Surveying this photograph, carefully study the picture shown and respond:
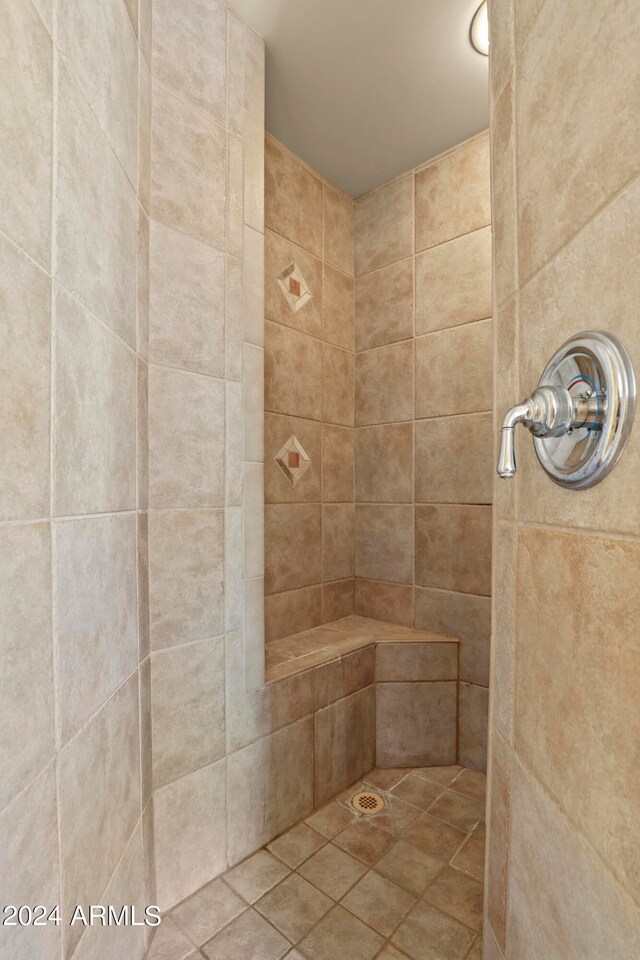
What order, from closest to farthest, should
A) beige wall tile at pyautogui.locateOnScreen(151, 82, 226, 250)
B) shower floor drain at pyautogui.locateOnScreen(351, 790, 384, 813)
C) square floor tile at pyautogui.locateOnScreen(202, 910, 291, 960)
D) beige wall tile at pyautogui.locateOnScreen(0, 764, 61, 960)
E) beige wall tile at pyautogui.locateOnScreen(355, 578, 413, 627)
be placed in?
1. beige wall tile at pyautogui.locateOnScreen(0, 764, 61, 960)
2. square floor tile at pyautogui.locateOnScreen(202, 910, 291, 960)
3. beige wall tile at pyautogui.locateOnScreen(151, 82, 226, 250)
4. shower floor drain at pyautogui.locateOnScreen(351, 790, 384, 813)
5. beige wall tile at pyautogui.locateOnScreen(355, 578, 413, 627)

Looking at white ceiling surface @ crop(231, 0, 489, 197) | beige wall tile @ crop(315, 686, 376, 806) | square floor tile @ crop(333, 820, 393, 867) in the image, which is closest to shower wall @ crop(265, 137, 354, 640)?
white ceiling surface @ crop(231, 0, 489, 197)

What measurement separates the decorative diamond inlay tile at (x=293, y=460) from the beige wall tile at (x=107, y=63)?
104 cm

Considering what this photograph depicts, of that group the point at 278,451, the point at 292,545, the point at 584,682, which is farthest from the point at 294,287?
the point at 584,682

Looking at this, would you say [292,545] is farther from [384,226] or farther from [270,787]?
[384,226]

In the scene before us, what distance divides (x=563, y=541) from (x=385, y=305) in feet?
5.87

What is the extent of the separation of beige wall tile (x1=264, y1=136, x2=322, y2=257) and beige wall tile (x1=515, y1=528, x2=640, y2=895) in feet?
5.61

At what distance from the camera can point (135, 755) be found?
3.21 feet

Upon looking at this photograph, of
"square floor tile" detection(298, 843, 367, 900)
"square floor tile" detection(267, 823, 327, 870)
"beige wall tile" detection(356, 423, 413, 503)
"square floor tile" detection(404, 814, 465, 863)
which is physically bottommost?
"square floor tile" detection(404, 814, 465, 863)

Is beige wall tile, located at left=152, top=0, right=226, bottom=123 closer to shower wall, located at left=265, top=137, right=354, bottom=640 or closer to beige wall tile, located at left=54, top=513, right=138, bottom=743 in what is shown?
shower wall, located at left=265, top=137, right=354, bottom=640

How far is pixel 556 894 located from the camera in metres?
0.52

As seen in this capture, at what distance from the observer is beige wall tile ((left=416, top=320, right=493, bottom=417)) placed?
178 centimetres

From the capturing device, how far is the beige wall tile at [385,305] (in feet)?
6.60

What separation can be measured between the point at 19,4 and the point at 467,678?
2052 millimetres

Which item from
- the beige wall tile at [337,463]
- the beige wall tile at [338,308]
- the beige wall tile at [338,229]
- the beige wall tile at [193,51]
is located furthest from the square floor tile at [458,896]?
the beige wall tile at [338,229]
